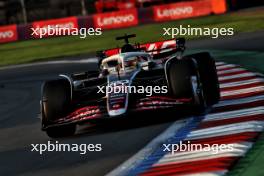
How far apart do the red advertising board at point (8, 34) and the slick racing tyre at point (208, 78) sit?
29.6 meters

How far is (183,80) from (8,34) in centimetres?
3104

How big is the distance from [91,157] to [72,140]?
5.24 feet

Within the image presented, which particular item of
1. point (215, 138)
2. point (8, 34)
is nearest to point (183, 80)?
point (215, 138)

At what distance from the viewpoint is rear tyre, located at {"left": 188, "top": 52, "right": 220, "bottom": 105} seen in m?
11.3

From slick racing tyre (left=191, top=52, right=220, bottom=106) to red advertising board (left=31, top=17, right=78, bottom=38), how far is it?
27038mm

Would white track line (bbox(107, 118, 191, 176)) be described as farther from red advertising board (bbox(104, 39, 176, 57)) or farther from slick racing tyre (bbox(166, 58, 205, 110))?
red advertising board (bbox(104, 39, 176, 57))

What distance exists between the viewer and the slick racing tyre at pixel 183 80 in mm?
10625

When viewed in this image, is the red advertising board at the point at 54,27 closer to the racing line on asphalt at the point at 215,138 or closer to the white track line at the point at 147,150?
the racing line on asphalt at the point at 215,138

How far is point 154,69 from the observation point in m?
11.8

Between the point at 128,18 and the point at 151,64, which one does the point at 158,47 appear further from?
the point at 128,18

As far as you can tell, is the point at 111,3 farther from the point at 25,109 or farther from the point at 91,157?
the point at 91,157

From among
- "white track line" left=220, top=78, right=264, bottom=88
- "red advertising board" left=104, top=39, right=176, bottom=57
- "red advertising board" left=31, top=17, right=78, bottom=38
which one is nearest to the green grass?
"red advertising board" left=31, top=17, right=78, bottom=38

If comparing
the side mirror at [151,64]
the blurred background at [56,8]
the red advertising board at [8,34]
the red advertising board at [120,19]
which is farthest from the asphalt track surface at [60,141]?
the blurred background at [56,8]

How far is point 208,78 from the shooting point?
11453 millimetres
